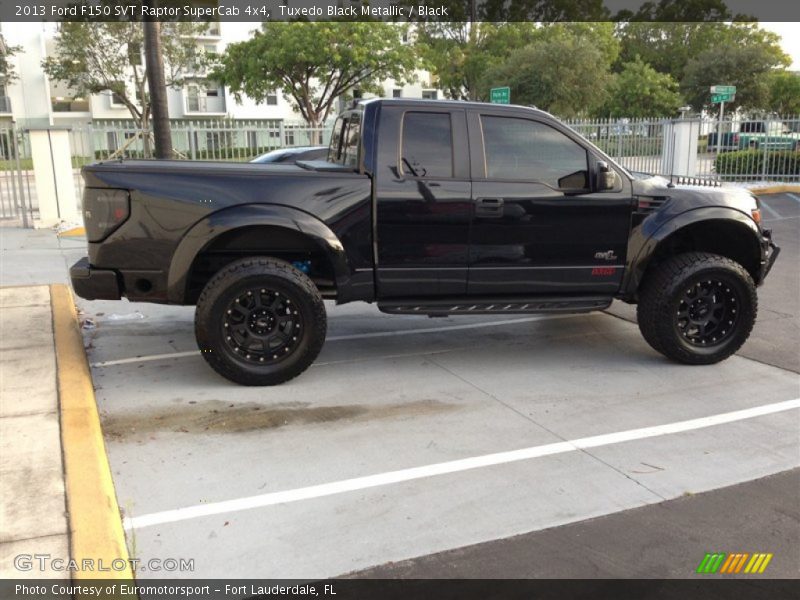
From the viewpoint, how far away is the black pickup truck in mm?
5340

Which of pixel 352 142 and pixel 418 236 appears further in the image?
pixel 352 142

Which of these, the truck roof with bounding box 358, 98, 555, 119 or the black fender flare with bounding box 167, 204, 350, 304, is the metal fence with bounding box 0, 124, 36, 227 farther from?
the truck roof with bounding box 358, 98, 555, 119

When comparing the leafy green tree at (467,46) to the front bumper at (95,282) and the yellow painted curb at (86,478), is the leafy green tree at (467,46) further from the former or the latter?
the yellow painted curb at (86,478)

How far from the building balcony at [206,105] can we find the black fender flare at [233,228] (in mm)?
49182

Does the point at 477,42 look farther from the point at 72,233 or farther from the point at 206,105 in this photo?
the point at 72,233

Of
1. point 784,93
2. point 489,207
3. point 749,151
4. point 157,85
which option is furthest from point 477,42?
point 489,207

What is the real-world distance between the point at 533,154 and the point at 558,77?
24183 mm

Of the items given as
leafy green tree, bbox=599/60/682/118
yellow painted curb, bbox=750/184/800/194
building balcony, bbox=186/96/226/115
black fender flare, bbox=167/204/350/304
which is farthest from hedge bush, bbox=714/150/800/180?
building balcony, bbox=186/96/226/115

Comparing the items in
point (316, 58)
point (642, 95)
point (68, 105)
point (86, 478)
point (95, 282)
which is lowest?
point (86, 478)

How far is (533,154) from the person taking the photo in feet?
19.3

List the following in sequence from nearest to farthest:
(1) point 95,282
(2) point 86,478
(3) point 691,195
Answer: (2) point 86,478
(1) point 95,282
(3) point 691,195

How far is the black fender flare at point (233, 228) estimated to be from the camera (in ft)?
17.4

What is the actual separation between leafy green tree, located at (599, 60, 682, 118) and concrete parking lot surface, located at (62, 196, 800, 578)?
39.1m

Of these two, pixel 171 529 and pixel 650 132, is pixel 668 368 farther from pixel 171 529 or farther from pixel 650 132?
pixel 650 132
